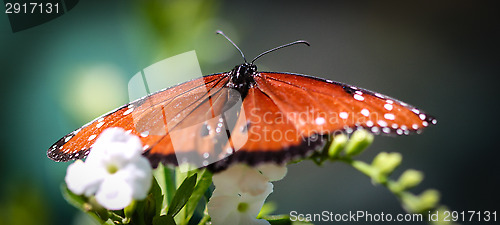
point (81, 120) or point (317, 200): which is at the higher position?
point (81, 120)

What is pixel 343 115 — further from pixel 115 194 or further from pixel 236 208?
pixel 115 194

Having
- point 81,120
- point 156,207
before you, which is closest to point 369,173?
point 156,207

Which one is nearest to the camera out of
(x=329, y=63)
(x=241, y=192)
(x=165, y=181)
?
(x=241, y=192)

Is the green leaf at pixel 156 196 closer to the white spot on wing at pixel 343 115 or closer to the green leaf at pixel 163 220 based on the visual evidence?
the green leaf at pixel 163 220

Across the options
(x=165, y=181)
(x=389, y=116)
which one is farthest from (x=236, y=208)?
(x=389, y=116)

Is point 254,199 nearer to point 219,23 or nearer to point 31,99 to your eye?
point 31,99

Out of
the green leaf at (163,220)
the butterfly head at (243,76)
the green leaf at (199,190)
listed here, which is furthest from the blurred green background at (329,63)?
the green leaf at (163,220)
